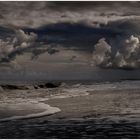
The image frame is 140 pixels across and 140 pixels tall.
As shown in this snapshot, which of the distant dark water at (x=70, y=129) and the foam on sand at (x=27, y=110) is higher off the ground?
the foam on sand at (x=27, y=110)

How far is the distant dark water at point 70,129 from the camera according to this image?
4.39m

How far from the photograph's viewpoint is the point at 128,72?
456 centimetres

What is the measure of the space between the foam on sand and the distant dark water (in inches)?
→ 3.1

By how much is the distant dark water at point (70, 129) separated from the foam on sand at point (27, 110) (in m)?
0.08

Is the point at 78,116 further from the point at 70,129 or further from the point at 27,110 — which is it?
the point at 27,110

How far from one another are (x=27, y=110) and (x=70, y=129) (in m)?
0.55

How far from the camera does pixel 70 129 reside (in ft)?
14.7

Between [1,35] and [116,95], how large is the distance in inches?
58.6

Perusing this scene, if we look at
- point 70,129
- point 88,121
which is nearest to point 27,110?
point 70,129

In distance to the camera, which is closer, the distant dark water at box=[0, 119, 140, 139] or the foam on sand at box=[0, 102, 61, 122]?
the distant dark water at box=[0, 119, 140, 139]

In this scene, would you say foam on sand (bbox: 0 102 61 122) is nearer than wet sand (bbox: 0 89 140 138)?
No

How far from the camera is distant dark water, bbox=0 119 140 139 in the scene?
4.39 meters

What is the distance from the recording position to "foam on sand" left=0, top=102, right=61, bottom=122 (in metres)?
4.56

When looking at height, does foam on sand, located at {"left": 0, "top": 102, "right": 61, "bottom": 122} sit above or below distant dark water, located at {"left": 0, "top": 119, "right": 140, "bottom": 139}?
above
